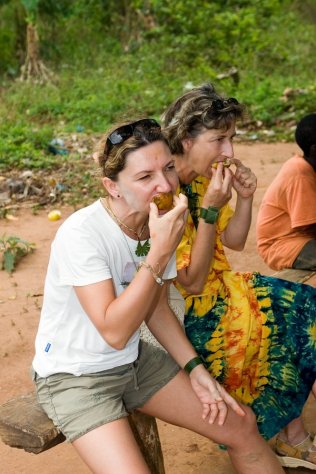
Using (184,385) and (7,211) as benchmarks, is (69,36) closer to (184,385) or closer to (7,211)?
(7,211)

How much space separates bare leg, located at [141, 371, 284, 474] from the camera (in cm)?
263

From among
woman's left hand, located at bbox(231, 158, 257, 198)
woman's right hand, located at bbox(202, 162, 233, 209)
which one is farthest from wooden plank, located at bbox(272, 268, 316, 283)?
woman's right hand, located at bbox(202, 162, 233, 209)

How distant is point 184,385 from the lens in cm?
271

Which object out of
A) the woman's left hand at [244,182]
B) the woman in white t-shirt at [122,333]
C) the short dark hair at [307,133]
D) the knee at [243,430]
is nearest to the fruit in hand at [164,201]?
the woman in white t-shirt at [122,333]

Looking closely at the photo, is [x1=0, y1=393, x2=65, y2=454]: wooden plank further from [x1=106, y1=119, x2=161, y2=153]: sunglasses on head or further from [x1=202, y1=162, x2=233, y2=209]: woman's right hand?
[x1=202, y1=162, x2=233, y2=209]: woman's right hand

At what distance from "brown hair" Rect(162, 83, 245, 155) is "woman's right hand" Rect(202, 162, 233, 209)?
17cm

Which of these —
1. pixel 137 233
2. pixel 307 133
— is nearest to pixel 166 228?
pixel 137 233

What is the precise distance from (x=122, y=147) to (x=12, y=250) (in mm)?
3327

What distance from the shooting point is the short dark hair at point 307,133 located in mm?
4117

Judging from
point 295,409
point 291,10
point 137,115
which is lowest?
point 291,10

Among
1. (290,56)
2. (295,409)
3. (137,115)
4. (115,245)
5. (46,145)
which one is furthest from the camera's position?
(290,56)

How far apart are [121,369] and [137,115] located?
2.85ft

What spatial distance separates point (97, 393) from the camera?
8.23 feet

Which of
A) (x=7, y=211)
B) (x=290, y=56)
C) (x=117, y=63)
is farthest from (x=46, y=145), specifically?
(x=290, y=56)
